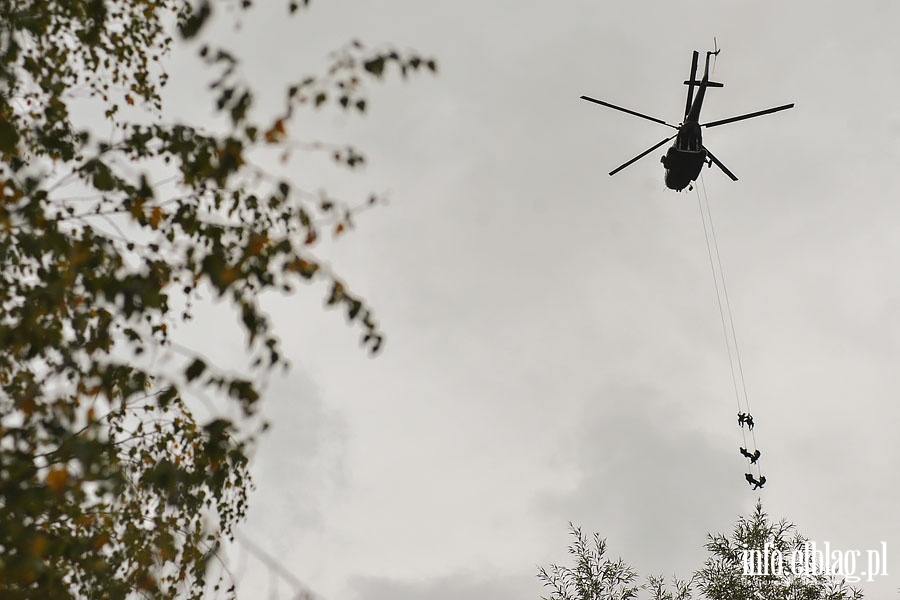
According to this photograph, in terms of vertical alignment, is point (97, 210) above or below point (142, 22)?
below

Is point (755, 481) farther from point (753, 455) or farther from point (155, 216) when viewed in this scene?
point (155, 216)

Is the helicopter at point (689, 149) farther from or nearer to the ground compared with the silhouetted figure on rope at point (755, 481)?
farther from the ground

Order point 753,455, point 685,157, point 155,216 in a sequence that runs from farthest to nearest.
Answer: point 685,157, point 753,455, point 155,216

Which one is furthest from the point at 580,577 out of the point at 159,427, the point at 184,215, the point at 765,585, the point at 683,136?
the point at 184,215

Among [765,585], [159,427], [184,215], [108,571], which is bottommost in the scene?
[108,571]

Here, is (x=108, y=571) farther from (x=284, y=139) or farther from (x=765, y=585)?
(x=765, y=585)

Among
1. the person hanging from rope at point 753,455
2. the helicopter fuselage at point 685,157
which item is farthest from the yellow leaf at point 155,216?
the helicopter fuselage at point 685,157

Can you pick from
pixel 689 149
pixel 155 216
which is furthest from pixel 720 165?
pixel 155 216

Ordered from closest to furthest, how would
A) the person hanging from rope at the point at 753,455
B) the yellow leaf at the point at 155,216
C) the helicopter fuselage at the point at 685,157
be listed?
the yellow leaf at the point at 155,216
the person hanging from rope at the point at 753,455
the helicopter fuselage at the point at 685,157

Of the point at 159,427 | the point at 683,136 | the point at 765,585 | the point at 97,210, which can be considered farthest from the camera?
the point at 765,585

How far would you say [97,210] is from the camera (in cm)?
555

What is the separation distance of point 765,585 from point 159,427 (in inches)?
883

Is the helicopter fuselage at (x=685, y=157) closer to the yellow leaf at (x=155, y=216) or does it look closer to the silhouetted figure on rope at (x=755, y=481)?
the silhouetted figure on rope at (x=755, y=481)

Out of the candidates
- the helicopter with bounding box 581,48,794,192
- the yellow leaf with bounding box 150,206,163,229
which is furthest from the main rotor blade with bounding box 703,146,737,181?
the yellow leaf with bounding box 150,206,163,229
